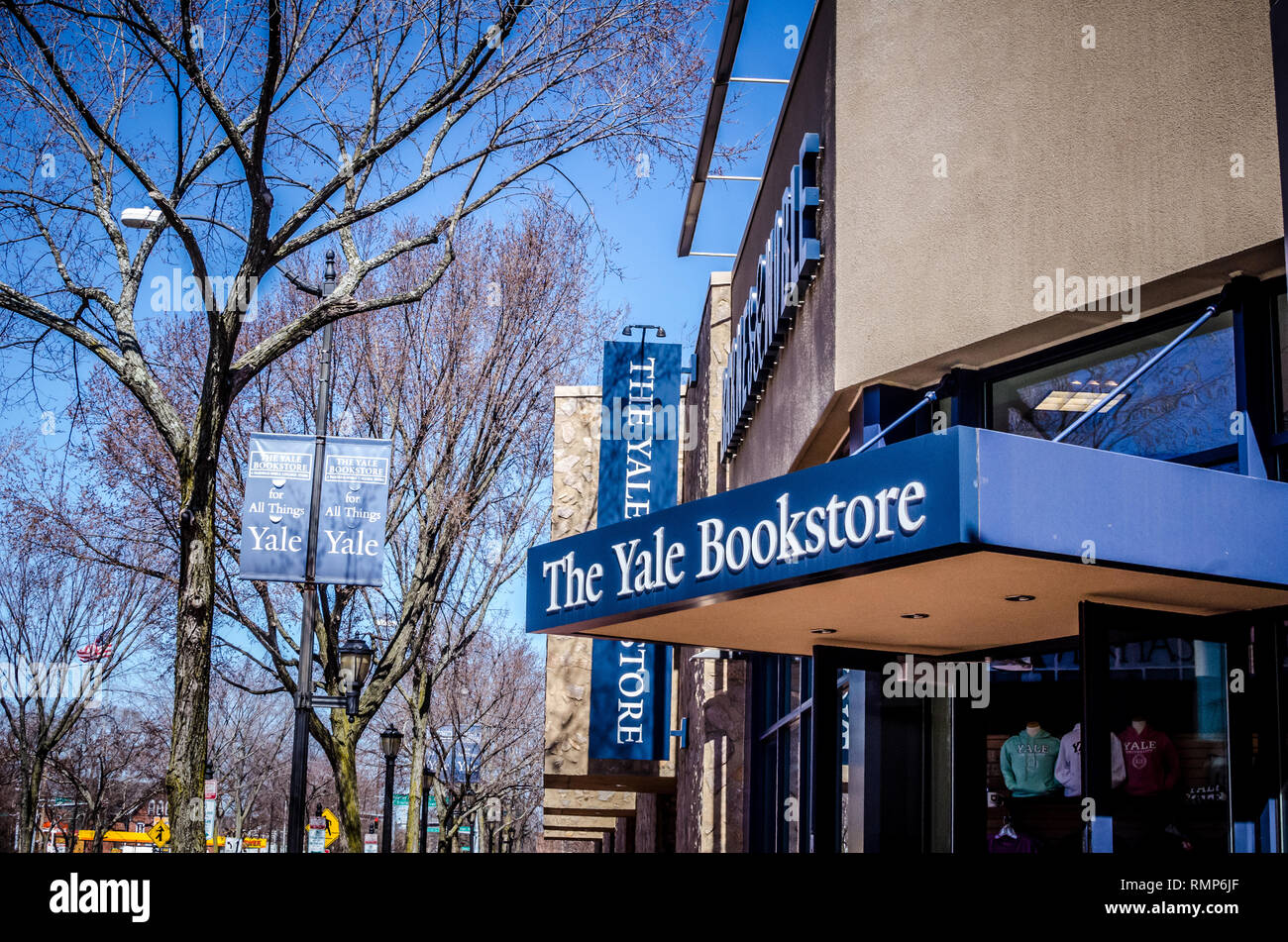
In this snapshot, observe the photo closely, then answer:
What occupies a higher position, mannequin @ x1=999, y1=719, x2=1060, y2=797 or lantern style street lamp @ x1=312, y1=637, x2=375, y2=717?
lantern style street lamp @ x1=312, y1=637, x2=375, y2=717

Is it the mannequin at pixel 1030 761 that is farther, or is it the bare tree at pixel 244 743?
the bare tree at pixel 244 743

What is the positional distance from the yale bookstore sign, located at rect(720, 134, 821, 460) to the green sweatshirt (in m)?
4.40

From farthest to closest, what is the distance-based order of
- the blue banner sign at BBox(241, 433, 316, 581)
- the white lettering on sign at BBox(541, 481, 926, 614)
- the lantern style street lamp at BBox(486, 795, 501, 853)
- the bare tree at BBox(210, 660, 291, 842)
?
the bare tree at BBox(210, 660, 291, 842)
the lantern style street lamp at BBox(486, 795, 501, 853)
the blue banner sign at BBox(241, 433, 316, 581)
the white lettering on sign at BBox(541, 481, 926, 614)

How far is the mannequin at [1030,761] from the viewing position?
27.2ft

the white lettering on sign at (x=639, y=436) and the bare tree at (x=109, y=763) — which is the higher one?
the white lettering on sign at (x=639, y=436)

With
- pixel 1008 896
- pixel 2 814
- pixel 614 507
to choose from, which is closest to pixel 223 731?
pixel 2 814

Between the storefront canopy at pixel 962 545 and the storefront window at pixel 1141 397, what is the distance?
101 centimetres

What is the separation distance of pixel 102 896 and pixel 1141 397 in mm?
7136

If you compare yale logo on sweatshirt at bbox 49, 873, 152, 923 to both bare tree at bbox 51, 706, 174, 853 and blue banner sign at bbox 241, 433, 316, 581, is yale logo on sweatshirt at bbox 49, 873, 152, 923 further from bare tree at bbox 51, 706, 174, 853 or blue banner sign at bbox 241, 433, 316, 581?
bare tree at bbox 51, 706, 174, 853

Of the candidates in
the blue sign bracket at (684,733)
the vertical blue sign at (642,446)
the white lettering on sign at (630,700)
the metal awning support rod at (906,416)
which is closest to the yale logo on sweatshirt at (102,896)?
the metal awning support rod at (906,416)

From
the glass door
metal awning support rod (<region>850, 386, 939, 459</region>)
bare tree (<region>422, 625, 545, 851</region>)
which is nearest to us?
the glass door

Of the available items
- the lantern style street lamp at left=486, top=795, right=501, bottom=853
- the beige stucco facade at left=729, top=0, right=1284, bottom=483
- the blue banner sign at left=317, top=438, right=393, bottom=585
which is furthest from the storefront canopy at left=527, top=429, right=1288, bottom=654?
the lantern style street lamp at left=486, top=795, right=501, bottom=853

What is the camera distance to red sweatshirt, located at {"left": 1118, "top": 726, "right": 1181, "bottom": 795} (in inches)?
268

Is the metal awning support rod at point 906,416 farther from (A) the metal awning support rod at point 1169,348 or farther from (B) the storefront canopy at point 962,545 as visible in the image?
(A) the metal awning support rod at point 1169,348
